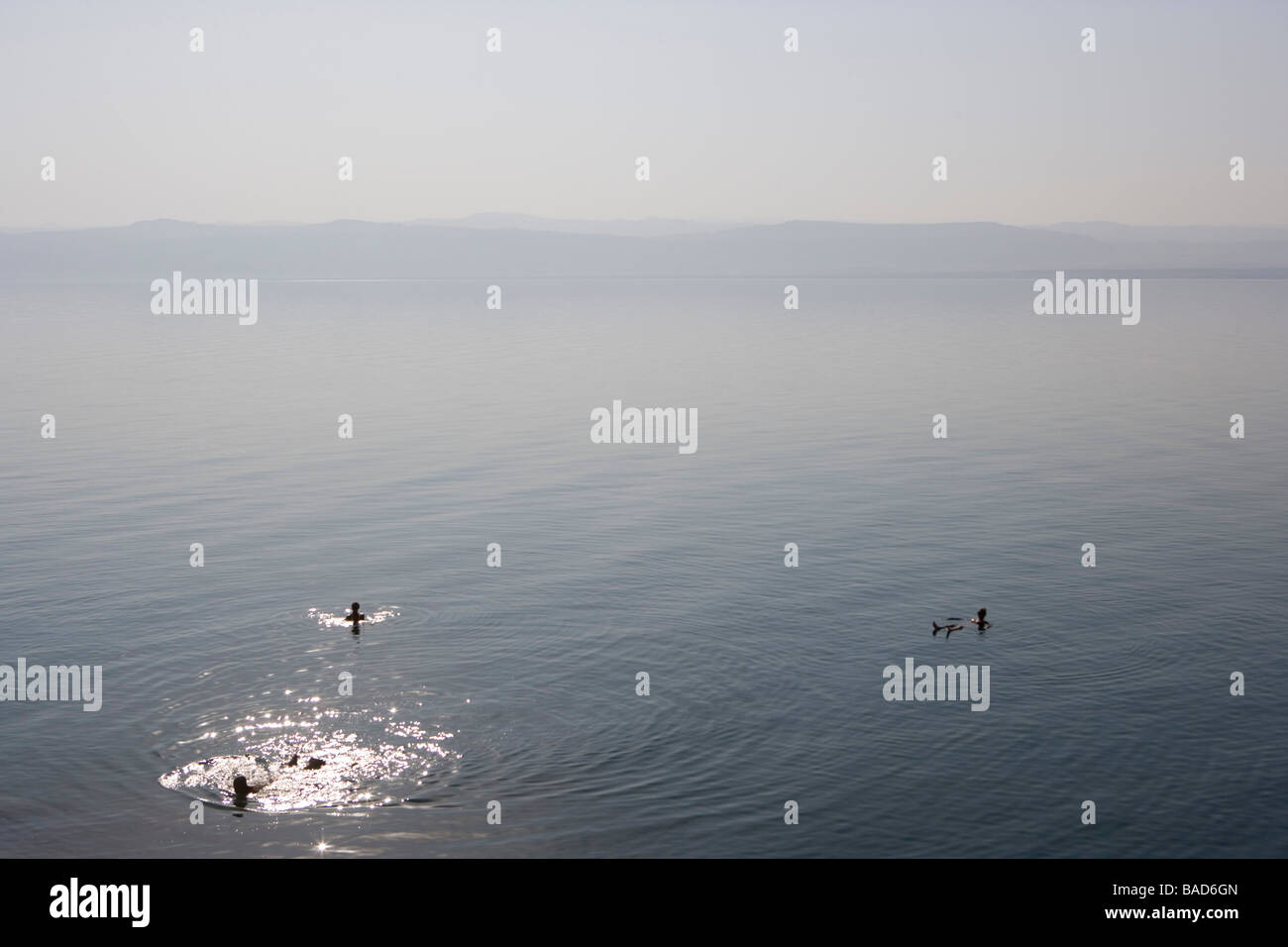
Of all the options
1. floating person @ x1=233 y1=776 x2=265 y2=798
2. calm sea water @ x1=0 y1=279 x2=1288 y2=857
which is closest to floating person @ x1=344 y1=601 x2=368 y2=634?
calm sea water @ x1=0 y1=279 x2=1288 y2=857

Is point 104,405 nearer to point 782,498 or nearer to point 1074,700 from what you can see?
point 782,498

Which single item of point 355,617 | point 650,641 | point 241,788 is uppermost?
point 355,617

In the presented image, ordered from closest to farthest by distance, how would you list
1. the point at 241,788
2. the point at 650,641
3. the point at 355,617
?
the point at 241,788 < the point at 650,641 < the point at 355,617

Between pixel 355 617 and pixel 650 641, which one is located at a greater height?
pixel 355 617

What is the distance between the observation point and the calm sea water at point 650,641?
40844mm

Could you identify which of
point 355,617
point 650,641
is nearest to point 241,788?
point 355,617

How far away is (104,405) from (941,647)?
113201 mm

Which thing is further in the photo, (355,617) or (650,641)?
(355,617)

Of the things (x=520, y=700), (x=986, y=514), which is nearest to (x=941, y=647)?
(x=520, y=700)

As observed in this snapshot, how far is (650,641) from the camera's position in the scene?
188 feet

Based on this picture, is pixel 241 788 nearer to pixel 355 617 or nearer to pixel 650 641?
pixel 355 617

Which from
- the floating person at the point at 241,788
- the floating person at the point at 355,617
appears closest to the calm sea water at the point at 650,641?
the floating person at the point at 241,788

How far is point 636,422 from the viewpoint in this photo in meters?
129

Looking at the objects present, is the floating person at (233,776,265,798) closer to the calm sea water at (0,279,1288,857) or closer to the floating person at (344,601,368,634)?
the calm sea water at (0,279,1288,857)
